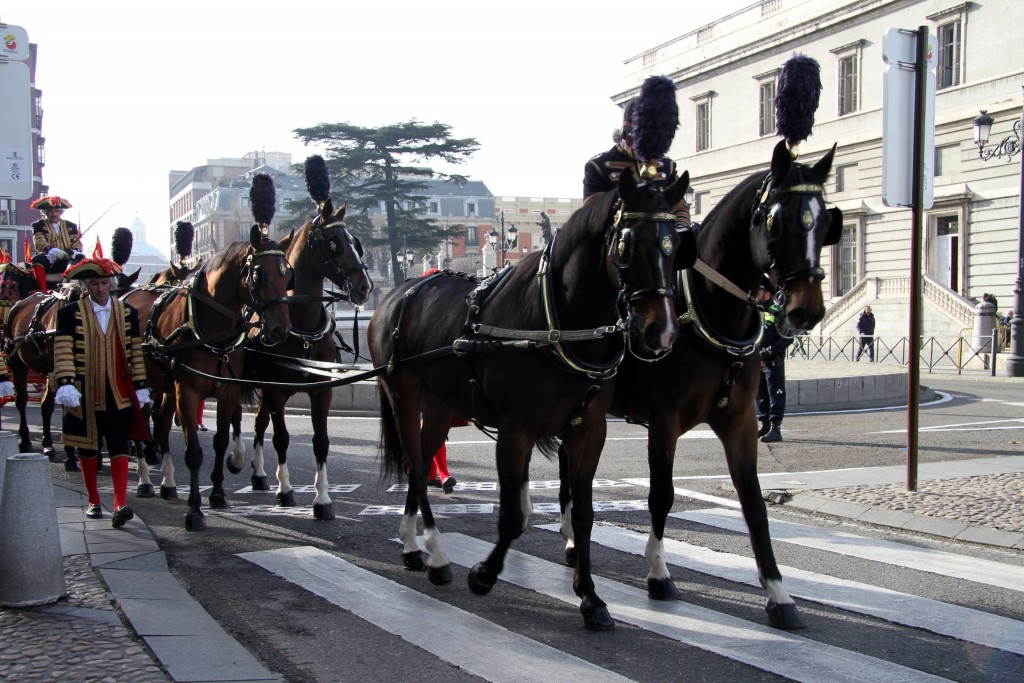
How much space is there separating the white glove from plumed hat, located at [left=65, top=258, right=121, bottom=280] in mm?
924

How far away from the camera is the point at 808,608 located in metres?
5.49

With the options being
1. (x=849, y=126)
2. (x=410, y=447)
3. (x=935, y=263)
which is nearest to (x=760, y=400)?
(x=410, y=447)

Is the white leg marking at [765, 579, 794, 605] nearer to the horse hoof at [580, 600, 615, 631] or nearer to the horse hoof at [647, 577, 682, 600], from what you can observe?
the horse hoof at [647, 577, 682, 600]

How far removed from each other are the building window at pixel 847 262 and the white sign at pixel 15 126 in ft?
135

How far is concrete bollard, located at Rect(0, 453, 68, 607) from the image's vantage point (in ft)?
17.0

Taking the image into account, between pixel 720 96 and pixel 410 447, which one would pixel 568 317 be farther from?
pixel 720 96

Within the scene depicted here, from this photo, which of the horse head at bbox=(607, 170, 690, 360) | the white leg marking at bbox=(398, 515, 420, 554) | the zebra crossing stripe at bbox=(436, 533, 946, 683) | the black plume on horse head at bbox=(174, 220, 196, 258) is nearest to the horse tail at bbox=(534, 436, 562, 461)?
the zebra crossing stripe at bbox=(436, 533, 946, 683)

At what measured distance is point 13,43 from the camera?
637 cm

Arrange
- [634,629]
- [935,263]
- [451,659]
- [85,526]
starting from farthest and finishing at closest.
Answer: [935,263]
[85,526]
[634,629]
[451,659]

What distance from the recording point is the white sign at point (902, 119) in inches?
348

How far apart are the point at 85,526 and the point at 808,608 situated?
17.5ft

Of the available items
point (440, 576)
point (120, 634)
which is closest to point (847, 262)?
point (440, 576)

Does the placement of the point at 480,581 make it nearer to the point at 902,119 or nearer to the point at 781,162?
the point at 781,162

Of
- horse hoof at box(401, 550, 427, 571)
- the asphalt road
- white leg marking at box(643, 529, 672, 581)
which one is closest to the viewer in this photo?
the asphalt road
